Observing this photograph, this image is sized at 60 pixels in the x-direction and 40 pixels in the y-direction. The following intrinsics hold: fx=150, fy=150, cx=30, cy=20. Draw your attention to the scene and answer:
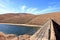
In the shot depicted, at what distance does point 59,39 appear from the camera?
25.3 feet

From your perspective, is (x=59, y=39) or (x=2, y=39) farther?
(x=2, y=39)

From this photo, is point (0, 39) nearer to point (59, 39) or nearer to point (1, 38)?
point (1, 38)

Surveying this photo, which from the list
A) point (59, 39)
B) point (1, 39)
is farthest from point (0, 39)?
point (59, 39)

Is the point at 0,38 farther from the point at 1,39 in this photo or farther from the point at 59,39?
the point at 59,39

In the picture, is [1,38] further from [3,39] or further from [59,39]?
[59,39]

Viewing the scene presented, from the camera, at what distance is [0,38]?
40.6 ft

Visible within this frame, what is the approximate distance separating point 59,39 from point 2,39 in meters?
5.99

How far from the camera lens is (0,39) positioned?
39.3 feet

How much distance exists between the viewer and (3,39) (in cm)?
1235

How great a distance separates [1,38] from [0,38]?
0.16 m

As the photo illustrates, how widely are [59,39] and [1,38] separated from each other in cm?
620

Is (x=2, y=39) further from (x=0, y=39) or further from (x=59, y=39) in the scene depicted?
(x=59, y=39)

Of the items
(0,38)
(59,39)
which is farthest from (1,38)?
(59,39)

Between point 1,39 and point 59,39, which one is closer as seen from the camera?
point 59,39
